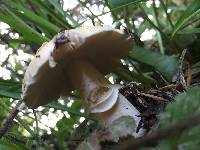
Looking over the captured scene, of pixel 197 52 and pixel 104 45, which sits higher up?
pixel 197 52

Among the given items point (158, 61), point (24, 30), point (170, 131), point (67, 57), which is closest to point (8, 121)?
point (67, 57)

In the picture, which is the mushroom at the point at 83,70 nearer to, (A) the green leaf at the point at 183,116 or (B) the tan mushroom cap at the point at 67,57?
(B) the tan mushroom cap at the point at 67,57

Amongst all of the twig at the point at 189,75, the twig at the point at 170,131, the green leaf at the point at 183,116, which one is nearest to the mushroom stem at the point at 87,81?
the twig at the point at 189,75

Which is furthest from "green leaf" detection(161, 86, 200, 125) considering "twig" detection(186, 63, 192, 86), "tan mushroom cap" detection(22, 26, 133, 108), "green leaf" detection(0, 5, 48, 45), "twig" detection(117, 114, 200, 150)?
"green leaf" detection(0, 5, 48, 45)

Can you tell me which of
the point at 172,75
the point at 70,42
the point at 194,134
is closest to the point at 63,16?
the point at 172,75

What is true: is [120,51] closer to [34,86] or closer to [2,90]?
[34,86]

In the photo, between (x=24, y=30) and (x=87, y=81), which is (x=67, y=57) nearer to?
(x=87, y=81)
